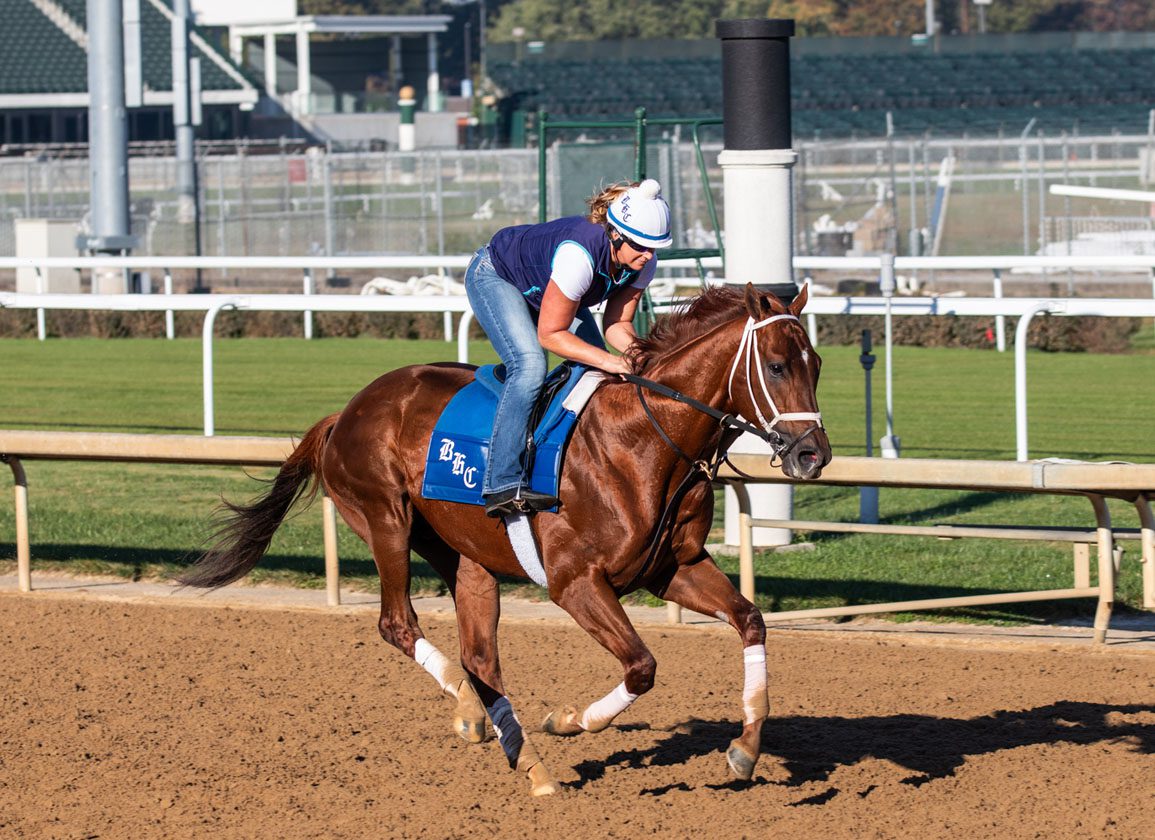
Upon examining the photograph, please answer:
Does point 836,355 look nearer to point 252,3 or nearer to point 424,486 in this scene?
point 424,486

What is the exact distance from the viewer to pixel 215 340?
1786 centimetres

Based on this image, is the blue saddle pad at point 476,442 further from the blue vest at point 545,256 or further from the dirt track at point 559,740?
the dirt track at point 559,740

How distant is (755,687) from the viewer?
468 cm

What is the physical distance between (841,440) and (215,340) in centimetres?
861

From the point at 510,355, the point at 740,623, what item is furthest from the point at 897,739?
the point at 510,355

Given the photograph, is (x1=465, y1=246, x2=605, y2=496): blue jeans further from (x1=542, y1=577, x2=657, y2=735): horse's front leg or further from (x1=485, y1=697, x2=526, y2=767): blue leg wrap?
(x1=485, y1=697, x2=526, y2=767): blue leg wrap

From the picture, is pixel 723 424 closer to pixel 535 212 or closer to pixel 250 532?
pixel 250 532

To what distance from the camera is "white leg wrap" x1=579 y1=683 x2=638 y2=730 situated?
188 inches

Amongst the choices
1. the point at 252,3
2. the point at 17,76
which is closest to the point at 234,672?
the point at 17,76

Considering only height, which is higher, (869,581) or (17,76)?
(17,76)

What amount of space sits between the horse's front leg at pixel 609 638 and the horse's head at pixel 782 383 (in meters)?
0.64

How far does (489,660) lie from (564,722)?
1.30ft

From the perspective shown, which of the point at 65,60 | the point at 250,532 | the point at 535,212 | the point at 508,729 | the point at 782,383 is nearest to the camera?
the point at 782,383

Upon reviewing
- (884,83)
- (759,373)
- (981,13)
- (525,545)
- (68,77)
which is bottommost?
(525,545)
